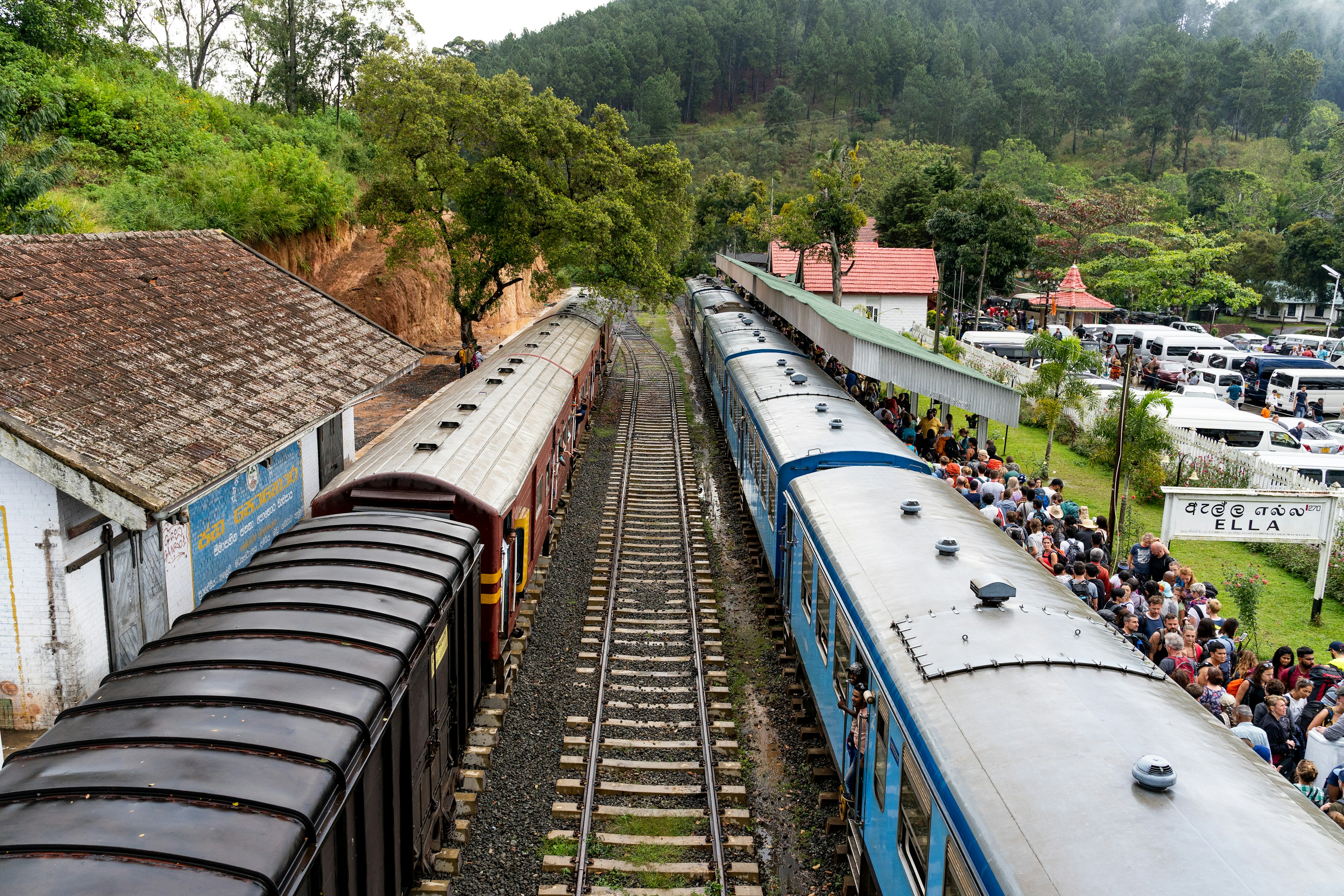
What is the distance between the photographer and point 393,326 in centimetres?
3212

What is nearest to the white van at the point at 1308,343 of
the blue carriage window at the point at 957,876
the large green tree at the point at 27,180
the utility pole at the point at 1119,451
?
the utility pole at the point at 1119,451

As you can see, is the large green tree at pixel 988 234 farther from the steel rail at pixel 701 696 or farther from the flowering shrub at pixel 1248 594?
the flowering shrub at pixel 1248 594

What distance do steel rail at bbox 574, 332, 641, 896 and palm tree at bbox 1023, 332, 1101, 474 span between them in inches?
393

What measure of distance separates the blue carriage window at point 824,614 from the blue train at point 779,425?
235 cm

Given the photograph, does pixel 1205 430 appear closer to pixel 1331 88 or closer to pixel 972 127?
pixel 972 127

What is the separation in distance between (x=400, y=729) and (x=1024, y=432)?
75.5ft

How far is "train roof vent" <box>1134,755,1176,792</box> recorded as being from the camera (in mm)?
4504

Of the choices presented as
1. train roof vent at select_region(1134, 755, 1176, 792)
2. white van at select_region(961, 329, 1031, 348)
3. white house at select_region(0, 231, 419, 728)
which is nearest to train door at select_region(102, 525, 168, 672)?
white house at select_region(0, 231, 419, 728)

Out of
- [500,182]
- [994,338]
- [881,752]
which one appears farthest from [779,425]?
[994,338]

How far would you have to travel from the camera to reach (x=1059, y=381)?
20828mm

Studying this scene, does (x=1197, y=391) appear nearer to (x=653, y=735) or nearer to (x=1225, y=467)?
(x=1225, y=467)

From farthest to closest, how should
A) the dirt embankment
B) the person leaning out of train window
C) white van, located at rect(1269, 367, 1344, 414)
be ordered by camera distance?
the dirt embankment, white van, located at rect(1269, 367, 1344, 414), the person leaning out of train window

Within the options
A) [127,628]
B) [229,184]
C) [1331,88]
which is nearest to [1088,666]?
[127,628]

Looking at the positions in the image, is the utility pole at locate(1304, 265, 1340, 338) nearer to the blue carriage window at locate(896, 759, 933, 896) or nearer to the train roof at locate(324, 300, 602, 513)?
the train roof at locate(324, 300, 602, 513)
